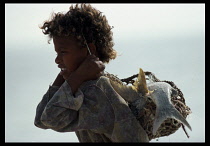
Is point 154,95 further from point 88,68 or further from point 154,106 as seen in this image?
point 88,68

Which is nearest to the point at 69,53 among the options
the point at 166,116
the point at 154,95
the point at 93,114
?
the point at 93,114

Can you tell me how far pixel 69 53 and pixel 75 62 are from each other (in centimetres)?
7

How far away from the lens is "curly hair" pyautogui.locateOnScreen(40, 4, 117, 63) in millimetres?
2664

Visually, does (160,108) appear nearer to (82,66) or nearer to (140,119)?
(140,119)

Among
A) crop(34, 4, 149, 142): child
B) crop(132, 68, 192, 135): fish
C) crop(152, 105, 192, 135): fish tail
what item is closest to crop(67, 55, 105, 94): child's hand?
crop(34, 4, 149, 142): child

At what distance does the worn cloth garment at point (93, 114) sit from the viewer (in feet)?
8.29

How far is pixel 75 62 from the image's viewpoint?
2.68 meters

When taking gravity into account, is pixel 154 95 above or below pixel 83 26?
below

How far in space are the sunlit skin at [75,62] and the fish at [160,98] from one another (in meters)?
0.31

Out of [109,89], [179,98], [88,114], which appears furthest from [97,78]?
[179,98]

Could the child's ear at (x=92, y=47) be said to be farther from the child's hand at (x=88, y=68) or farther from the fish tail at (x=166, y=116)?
the fish tail at (x=166, y=116)

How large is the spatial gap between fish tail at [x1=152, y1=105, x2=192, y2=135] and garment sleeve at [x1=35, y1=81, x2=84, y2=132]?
50 cm

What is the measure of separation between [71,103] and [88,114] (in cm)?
14

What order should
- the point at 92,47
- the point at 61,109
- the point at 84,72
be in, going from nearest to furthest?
the point at 61,109 → the point at 84,72 → the point at 92,47
